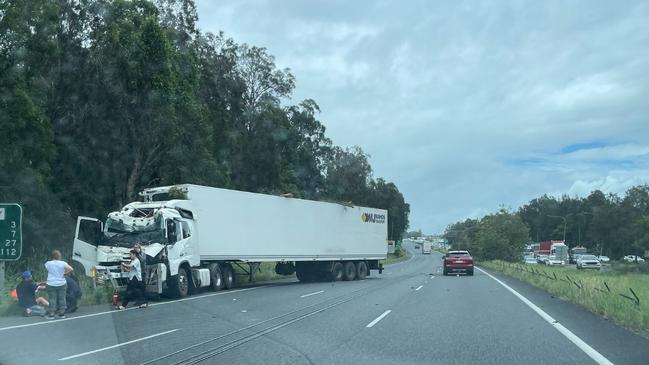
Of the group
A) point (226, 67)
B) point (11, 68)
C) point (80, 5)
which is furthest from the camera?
point (226, 67)

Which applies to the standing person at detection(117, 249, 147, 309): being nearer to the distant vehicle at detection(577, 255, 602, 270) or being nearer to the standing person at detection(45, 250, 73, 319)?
the standing person at detection(45, 250, 73, 319)

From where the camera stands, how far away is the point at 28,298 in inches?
690

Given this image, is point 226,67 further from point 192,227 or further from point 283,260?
point 192,227

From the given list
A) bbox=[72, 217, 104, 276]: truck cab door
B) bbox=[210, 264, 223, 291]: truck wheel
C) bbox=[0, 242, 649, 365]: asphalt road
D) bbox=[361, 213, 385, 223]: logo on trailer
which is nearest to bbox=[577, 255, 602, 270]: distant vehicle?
bbox=[361, 213, 385, 223]: logo on trailer

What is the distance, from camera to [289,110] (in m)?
64.6

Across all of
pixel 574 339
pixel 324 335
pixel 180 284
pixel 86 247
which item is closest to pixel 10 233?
pixel 86 247

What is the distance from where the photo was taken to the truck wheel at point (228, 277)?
28312mm

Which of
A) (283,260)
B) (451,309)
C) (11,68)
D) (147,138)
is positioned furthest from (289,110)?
(451,309)

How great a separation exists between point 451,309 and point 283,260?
585 inches

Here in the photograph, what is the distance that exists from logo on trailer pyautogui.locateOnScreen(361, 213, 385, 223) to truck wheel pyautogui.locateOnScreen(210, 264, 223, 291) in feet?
43.4

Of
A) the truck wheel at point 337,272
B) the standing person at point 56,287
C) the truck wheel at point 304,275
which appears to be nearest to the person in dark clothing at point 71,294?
the standing person at point 56,287

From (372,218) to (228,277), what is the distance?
13.7 metres

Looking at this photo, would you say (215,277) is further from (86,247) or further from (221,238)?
(86,247)

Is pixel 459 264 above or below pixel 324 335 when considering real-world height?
above
